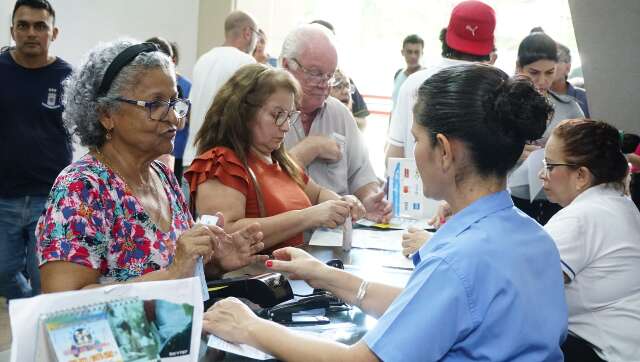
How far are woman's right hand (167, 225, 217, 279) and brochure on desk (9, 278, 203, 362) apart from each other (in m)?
0.39

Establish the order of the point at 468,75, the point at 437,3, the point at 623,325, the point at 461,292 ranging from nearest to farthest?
1. the point at 461,292
2. the point at 468,75
3. the point at 623,325
4. the point at 437,3

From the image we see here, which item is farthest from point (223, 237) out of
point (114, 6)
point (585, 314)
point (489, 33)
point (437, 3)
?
point (437, 3)

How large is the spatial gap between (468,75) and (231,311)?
74 centimetres

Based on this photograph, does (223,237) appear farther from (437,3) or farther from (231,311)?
(437,3)

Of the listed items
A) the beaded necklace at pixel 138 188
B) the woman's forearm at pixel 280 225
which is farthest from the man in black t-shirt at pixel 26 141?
the beaded necklace at pixel 138 188

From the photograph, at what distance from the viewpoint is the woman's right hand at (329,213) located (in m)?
2.68

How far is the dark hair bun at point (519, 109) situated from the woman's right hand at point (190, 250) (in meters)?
0.76

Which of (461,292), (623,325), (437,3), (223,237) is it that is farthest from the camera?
(437,3)

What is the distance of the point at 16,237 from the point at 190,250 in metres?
2.32

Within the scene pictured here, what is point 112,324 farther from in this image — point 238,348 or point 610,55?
point 610,55

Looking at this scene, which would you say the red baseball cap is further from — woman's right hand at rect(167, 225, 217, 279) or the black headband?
woman's right hand at rect(167, 225, 217, 279)

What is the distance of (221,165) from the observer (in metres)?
2.62

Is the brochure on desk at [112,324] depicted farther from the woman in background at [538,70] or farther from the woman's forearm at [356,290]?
the woman in background at [538,70]

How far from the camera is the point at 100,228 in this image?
1.79m
